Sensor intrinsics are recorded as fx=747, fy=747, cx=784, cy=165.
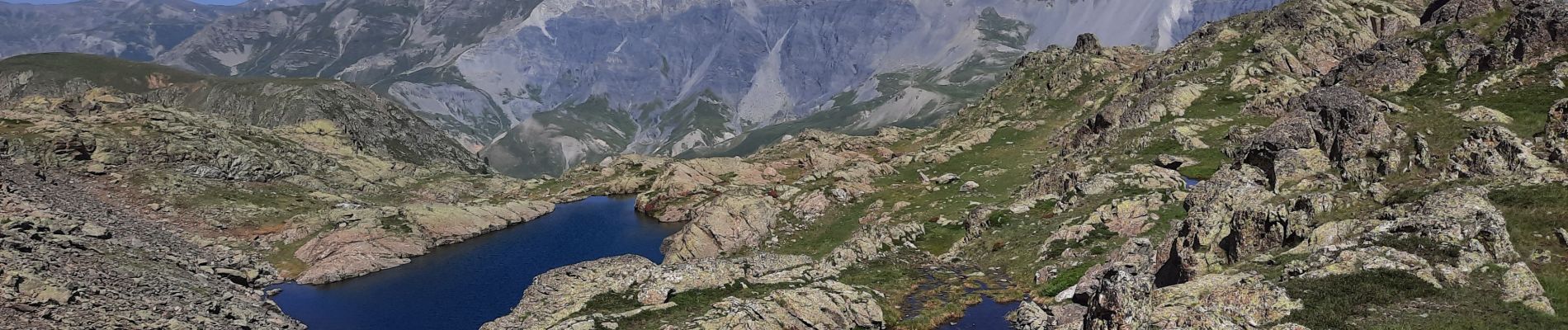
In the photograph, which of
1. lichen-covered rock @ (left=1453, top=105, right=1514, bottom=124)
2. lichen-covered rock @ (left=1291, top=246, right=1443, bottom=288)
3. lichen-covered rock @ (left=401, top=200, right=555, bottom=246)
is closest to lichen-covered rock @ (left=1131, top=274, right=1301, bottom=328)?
lichen-covered rock @ (left=1291, top=246, right=1443, bottom=288)

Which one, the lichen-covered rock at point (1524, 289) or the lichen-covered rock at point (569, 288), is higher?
the lichen-covered rock at point (1524, 289)

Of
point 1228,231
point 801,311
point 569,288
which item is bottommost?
point 569,288

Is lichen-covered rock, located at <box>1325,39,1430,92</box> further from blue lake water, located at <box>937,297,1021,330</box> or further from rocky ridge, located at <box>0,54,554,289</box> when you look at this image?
rocky ridge, located at <box>0,54,554,289</box>

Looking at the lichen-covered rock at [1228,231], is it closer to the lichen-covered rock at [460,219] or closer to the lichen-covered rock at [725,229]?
the lichen-covered rock at [725,229]

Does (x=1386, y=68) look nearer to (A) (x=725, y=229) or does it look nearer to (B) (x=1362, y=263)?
(B) (x=1362, y=263)

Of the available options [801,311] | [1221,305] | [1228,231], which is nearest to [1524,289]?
[1221,305]

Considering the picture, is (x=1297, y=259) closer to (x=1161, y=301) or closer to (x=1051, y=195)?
(x=1161, y=301)

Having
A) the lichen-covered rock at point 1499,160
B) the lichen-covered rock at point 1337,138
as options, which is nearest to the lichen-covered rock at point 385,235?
the lichen-covered rock at point 1337,138
